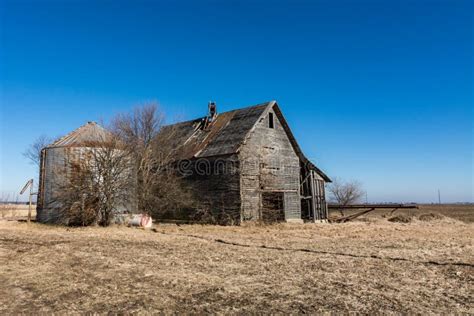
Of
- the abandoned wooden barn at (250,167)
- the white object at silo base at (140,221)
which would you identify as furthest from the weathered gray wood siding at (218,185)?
the white object at silo base at (140,221)

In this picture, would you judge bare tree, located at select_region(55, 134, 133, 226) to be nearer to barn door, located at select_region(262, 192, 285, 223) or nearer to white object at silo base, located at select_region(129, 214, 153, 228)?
white object at silo base, located at select_region(129, 214, 153, 228)

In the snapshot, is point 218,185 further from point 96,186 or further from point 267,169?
point 96,186

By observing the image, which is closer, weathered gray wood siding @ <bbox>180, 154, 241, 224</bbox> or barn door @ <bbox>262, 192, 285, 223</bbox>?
weathered gray wood siding @ <bbox>180, 154, 241, 224</bbox>

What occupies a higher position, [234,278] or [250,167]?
[250,167]

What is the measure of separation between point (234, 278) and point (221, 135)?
16.9 m

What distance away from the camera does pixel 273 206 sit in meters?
23.0

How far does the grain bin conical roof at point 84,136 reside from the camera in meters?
19.2

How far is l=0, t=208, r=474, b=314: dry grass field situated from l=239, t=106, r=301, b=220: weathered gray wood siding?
356 inches

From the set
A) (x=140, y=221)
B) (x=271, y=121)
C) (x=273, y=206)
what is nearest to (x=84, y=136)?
(x=140, y=221)

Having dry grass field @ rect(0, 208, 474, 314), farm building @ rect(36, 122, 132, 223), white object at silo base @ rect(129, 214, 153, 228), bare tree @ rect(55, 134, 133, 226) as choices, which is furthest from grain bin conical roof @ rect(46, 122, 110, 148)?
dry grass field @ rect(0, 208, 474, 314)

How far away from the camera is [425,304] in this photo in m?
5.44

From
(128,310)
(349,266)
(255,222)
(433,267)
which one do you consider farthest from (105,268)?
(255,222)

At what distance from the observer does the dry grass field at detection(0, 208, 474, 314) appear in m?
5.42

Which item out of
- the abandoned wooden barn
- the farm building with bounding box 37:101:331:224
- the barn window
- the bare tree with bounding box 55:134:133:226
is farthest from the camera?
the barn window
